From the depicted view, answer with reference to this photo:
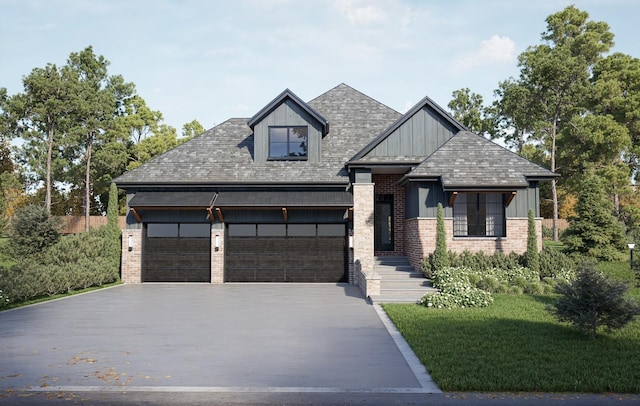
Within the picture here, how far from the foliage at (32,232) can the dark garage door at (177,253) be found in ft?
14.3

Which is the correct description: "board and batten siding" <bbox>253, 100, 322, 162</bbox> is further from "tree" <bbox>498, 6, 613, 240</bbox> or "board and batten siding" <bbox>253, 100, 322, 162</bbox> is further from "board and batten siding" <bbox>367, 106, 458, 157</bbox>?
"tree" <bbox>498, 6, 613, 240</bbox>

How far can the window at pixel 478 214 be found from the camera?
2195 centimetres

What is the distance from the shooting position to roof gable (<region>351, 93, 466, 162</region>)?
23.6 meters

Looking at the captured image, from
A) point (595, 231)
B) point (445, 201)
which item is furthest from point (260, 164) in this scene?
point (595, 231)

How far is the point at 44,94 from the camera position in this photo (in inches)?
1847

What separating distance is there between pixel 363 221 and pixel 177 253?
8746 millimetres

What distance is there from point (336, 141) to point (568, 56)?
25808mm

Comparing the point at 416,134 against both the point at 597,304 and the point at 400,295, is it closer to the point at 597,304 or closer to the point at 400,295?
the point at 400,295

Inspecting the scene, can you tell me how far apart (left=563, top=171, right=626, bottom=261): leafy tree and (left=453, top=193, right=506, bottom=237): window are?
4267mm

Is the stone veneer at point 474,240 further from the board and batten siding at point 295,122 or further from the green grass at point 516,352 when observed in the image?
the green grass at point 516,352

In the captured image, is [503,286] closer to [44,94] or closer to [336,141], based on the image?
[336,141]

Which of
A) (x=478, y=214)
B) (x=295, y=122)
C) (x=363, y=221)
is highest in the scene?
(x=295, y=122)

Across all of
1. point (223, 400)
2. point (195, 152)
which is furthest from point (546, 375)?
point (195, 152)

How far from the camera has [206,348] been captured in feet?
33.8
